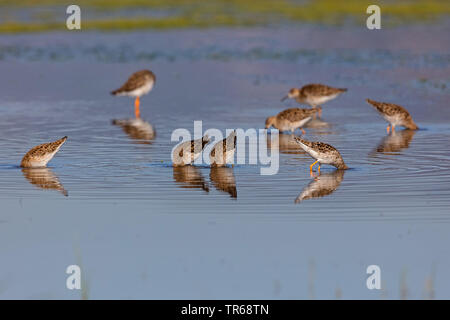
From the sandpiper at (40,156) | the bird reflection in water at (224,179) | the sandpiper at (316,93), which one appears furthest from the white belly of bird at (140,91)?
the bird reflection in water at (224,179)

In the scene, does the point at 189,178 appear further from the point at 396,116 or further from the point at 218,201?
the point at 396,116

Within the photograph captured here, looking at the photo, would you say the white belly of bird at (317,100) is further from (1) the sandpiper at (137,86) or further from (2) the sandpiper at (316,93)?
(1) the sandpiper at (137,86)

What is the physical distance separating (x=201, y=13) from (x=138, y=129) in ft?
120

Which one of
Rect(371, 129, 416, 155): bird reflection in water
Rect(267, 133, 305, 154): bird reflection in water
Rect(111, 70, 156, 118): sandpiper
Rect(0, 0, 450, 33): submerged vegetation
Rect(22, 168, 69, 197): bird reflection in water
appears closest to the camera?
Rect(22, 168, 69, 197): bird reflection in water

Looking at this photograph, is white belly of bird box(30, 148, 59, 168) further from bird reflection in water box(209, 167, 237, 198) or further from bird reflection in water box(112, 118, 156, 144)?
bird reflection in water box(112, 118, 156, 144)

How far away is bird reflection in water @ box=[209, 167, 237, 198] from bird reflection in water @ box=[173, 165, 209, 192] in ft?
0.64

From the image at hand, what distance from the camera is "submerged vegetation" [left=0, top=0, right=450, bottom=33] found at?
5216 cm

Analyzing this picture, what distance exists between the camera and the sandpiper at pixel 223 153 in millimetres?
17500

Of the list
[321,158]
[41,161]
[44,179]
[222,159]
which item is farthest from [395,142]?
[44,179]

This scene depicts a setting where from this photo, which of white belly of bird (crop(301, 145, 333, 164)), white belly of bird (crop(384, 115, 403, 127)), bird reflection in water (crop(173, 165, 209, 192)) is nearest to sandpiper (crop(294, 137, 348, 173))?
white belly of bird (crop(301, 145, 333, 164))

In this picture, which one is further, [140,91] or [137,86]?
[140,91]

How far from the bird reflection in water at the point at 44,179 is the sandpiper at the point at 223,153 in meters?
2.94

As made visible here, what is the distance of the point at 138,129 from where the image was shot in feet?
76.8

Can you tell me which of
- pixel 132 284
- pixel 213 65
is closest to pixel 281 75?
pixel 213 65
